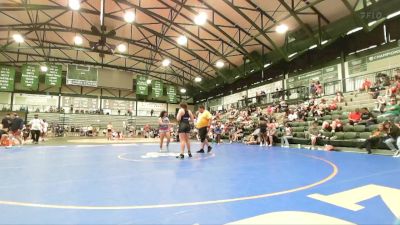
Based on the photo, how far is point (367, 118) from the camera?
10164 mm

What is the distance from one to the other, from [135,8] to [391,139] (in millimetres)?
16622

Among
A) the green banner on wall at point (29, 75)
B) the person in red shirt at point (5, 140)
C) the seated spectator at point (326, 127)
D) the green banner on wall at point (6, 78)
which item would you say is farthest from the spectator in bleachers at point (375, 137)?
the green banner on wall at point (6, 78)

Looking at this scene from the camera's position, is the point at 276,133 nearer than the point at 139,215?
No

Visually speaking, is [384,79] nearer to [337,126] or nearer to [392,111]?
[392,111]

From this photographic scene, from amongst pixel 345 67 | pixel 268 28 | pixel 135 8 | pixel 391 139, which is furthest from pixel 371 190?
pixel 135 8

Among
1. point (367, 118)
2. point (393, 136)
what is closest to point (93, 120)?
point (367, 118)

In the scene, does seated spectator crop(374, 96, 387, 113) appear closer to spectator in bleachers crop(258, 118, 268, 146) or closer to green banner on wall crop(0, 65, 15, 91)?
spectator in bleachers crop(258, 118, 268, 146)

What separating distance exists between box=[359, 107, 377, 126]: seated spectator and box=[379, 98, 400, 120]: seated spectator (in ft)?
1.35

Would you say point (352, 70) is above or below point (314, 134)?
above

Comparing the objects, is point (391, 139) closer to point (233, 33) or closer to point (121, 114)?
point (233, 33)

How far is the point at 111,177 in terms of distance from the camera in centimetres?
441

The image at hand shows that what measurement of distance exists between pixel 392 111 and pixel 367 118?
100 cm

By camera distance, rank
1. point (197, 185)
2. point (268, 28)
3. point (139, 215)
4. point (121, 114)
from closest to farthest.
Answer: point (139, 215)
point (197, 185)
point (268, 28)
point (121, 114)

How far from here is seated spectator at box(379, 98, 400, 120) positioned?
9.09 m
